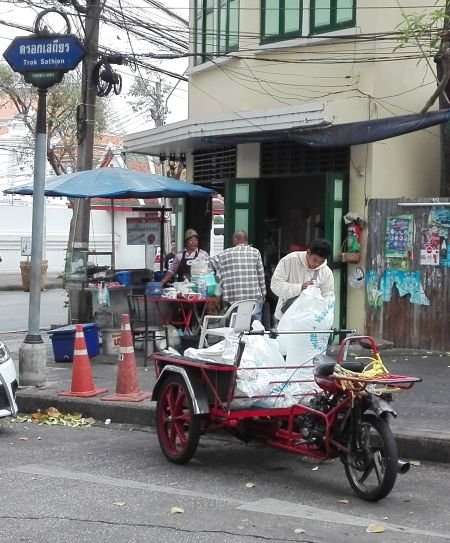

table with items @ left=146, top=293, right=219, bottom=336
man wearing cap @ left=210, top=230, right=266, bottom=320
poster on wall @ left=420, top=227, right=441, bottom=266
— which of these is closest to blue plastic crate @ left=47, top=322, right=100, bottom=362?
table with items @ left=146, top=293, right=219, bottom=336

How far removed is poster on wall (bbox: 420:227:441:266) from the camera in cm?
1244

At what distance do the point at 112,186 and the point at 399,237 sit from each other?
4165 mm

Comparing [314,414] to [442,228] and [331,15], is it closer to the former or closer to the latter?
[442,228]

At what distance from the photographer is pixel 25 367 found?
34.7 feet

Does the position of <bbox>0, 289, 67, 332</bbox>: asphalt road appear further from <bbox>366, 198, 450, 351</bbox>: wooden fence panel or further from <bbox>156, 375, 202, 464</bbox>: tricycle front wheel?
<bbox>156, 375, 202, 464</bbox>: tricycle front wheel

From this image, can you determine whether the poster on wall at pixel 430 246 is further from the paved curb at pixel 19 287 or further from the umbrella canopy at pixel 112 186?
the paved curb at pixel 19 287

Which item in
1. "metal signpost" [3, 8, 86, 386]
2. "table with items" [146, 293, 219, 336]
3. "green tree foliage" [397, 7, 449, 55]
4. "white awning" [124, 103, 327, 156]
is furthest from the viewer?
"white awning" [124, 103, 327, 156]

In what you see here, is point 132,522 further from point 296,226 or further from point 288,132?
point 296,226

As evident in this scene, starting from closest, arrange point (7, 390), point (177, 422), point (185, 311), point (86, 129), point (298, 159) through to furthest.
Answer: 1. point (177, 422)
2. point (7, 390)
3. point (185, 311)
4. point (298, 159)
5. point (86, 129)

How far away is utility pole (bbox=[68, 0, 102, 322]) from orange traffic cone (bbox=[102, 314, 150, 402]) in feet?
15.3

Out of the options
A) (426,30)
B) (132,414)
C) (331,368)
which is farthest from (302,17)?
(331,368)

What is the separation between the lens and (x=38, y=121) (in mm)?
10695

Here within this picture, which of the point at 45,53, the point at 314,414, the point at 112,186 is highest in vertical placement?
the point at 45,53

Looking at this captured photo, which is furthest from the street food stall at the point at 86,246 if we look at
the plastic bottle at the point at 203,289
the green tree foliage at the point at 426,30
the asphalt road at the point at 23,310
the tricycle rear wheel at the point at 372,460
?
the tricycle rear wheel at the point at 372,460
